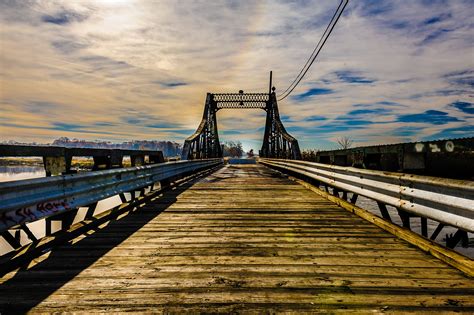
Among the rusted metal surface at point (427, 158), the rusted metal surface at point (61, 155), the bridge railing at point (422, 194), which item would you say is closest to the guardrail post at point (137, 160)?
the rusted metal surface at point (61, 155)

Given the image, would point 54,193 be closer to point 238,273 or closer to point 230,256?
point 230,256

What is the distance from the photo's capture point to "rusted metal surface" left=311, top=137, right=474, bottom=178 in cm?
309

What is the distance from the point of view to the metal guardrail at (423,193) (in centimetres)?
279

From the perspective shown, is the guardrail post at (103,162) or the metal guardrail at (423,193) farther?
the guardrail post at (103,162)

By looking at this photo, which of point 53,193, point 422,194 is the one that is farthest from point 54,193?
point 422,194

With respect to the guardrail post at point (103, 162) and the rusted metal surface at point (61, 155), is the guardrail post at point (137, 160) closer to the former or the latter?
the rusted metal surface at point (61, 155)

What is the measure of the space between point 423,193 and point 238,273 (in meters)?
2.44

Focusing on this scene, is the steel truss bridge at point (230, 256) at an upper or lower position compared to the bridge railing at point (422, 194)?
lower

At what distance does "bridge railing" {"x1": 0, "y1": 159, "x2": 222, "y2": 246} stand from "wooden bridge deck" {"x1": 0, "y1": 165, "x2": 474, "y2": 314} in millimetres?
485

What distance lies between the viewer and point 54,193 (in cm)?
348

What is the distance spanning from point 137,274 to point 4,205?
1417 mm

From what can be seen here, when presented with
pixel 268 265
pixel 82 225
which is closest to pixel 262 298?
pixel 268 265

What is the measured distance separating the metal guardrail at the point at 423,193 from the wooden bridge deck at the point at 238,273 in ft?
1.59

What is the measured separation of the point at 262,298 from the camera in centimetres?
229
